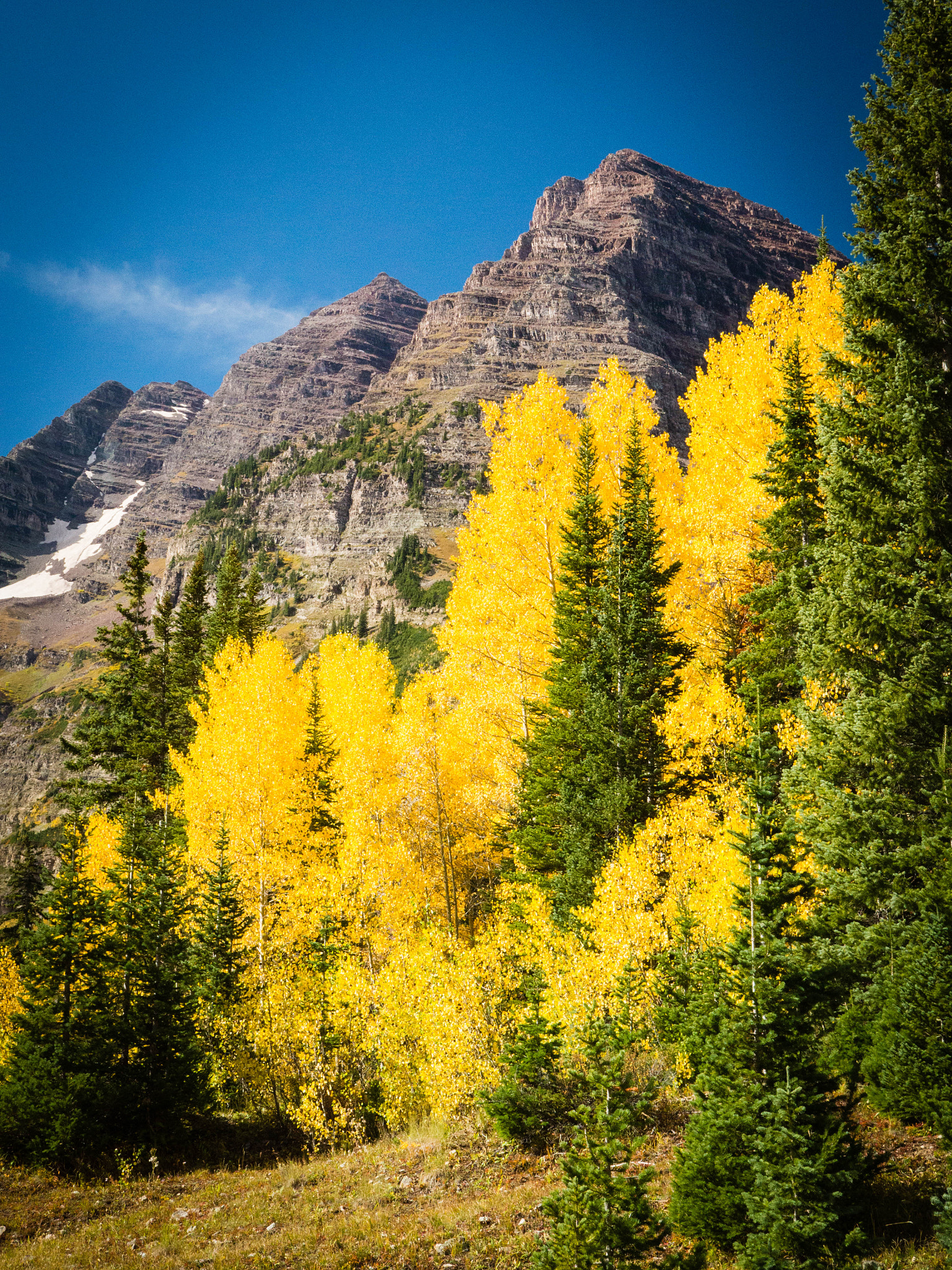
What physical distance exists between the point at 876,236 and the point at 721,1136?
13.6 m

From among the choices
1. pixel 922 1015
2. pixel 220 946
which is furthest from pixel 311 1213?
pixel 922 1015

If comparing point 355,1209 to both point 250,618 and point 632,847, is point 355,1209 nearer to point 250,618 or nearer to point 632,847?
point 632,847

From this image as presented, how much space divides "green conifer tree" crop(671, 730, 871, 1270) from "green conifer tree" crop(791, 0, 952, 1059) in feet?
8.13

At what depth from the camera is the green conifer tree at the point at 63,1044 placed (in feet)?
45.1

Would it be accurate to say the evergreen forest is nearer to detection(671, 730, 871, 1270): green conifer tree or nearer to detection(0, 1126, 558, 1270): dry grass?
detection(671, 730, 871, 1270): green conifer tree

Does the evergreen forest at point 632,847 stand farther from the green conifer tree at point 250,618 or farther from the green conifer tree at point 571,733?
the green conifer tree at point 250,618

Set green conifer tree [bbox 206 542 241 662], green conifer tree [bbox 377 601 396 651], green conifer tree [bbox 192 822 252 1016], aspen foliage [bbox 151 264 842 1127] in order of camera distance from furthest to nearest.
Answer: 1. green conifer tree [bbox 377 601 396 651]
2. green conifer tree [bbox 206 542 241 662]
3. green conifer tree [bbox 192 822 252 1016]
4. aspen foliage [bbox 151 264 842 1127]

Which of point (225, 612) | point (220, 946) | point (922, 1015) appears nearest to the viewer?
point (922, 1015)

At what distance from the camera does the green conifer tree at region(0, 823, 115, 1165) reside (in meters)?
13.7

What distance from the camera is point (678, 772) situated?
53.2 ft

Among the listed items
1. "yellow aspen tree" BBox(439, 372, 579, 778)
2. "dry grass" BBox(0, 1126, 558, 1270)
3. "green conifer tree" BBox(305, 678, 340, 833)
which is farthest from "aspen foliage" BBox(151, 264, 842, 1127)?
"dry grass" BBox(0, 1126, 558, 1270)

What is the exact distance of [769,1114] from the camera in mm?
6457

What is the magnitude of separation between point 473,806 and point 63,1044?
11.8 metres

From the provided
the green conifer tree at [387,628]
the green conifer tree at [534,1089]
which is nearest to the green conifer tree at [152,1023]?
the green conifer tree at [534,1089]
